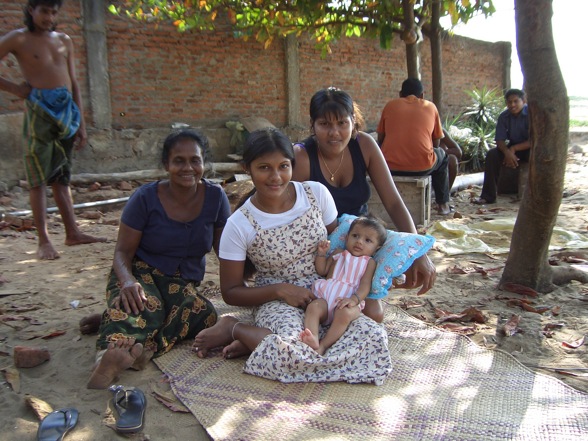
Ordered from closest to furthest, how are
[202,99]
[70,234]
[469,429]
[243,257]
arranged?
[469,429]
[243,257]
[70,234]
[202,99]

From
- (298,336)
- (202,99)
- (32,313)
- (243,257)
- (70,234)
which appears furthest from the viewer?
(202,99)

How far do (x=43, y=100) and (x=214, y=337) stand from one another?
295 cm

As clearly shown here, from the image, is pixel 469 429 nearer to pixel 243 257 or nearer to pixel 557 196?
pixel 243 257

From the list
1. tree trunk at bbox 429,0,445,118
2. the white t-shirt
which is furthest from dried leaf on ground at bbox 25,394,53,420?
tree trunk at bbox 429,0,445,118

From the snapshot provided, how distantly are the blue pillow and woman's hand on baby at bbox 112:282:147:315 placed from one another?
1136 mm

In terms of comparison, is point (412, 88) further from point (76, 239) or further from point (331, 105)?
point (76, 239)

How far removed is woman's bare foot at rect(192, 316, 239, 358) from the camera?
277 centimetres

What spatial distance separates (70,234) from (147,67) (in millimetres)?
4497

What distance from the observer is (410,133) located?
5.89 meters

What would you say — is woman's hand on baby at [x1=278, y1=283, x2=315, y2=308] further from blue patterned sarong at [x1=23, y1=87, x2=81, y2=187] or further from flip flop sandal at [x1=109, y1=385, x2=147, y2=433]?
blue patterned sarong at [x1=23, y1=87, x2=81, y2=187]

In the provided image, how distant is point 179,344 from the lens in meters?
2.93

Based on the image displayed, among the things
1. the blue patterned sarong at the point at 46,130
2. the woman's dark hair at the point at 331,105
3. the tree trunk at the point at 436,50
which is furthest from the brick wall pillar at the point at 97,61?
the woman's dark hair at the point at 331,105

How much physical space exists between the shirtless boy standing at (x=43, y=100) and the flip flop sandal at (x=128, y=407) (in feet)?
8.76

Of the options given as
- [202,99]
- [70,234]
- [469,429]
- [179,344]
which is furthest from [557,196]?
[202,99]
